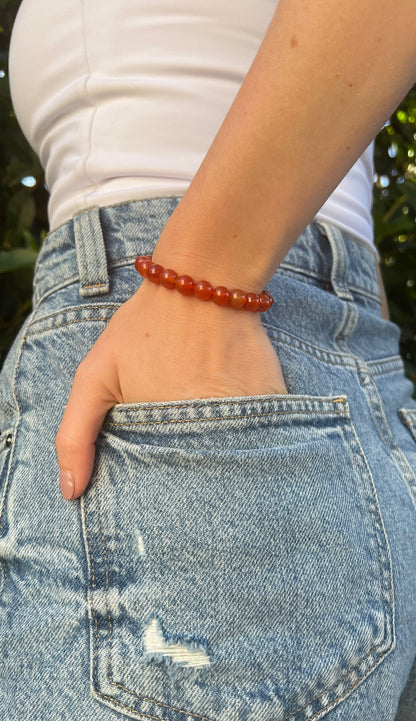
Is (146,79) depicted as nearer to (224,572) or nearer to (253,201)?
(253,201)

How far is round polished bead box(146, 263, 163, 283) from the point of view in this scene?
2.21ft

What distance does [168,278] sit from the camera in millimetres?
666

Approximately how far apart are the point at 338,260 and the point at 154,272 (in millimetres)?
341

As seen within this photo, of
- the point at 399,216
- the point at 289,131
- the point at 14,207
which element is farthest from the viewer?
the point at 399,216

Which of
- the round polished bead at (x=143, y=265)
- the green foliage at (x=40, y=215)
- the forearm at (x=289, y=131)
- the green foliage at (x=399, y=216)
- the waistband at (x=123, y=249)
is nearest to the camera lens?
the forearm at (x=289, y=131)

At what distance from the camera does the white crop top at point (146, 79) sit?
821 millimetres

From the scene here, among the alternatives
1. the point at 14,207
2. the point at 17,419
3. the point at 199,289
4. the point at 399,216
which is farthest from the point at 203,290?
the point at 399,216

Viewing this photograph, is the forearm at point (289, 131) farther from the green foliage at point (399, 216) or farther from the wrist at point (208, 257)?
the green foliage at point (399, 216)

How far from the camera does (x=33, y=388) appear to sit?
77 centimetres

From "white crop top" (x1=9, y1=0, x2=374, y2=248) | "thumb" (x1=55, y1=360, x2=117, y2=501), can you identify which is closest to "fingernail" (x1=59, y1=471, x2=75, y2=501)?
"thumb" (x1=55, y1=360, x2=117, y2=501)

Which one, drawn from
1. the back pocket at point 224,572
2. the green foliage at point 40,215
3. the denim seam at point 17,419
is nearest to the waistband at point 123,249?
the denim seam at point 17,419

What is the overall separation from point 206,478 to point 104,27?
0.62 meters

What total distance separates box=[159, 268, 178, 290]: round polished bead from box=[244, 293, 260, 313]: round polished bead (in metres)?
0.09

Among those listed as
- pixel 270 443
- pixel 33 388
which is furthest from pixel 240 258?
pixel 33 388
